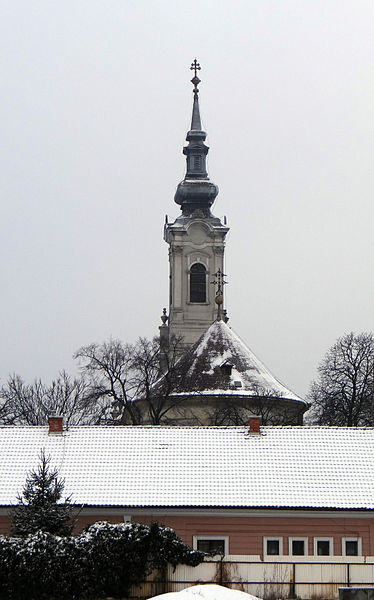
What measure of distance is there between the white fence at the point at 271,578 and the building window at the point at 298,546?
5.33 meters

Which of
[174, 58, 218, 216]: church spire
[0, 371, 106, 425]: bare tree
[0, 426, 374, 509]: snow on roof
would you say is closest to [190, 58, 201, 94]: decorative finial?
[174, 58, 218, 216]: church spire

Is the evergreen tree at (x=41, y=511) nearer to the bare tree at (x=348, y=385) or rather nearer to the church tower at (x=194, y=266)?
the bare tree at (x=348, y=385)

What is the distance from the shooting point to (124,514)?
28.6m

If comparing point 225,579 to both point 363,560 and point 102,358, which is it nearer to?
point 363,560

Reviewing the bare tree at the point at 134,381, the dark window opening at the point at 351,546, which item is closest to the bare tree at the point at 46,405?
the bare tree at the point at 134,381

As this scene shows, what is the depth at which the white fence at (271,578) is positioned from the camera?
23156mm

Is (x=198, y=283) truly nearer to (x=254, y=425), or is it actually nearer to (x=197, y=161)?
(x=197, y=161)

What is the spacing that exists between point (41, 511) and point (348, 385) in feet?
92.7

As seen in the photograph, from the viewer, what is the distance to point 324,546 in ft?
95.7

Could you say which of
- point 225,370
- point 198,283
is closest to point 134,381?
point 225,370

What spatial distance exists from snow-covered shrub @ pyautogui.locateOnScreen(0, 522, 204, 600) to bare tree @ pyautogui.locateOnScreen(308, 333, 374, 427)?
26525mm

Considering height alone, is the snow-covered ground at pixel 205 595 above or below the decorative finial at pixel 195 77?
below

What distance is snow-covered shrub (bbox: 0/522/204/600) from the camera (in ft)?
75.9

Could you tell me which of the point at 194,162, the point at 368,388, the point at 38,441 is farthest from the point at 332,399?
the point at 194,162
